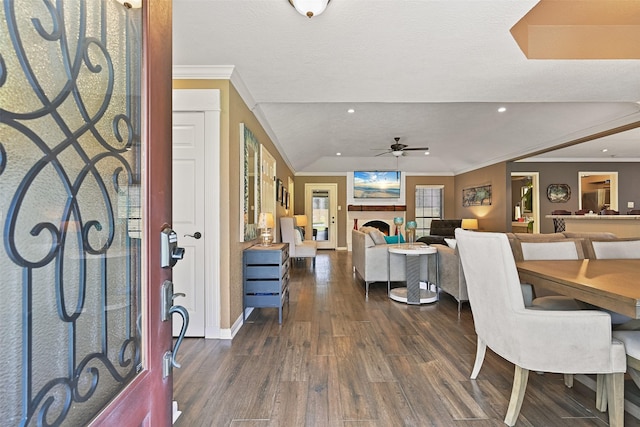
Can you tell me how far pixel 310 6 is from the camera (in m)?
1.86

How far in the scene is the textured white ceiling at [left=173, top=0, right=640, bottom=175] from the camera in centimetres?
202

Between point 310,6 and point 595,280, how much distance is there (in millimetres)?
2259

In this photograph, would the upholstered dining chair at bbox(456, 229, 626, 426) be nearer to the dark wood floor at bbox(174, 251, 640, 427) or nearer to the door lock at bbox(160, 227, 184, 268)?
the dark wood floor at bbox(174, 251, 640, 427)

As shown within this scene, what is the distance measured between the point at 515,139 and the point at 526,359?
19.0ft

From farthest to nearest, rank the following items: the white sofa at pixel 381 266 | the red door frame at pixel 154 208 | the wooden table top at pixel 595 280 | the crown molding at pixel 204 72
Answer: the white sofa at pixel 381 266, the crown molding at pixel 204 72, the wooden table top at pixel 595 280, the red door frame at pixel 154 208

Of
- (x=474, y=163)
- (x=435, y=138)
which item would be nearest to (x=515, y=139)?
(x=435, y=138)

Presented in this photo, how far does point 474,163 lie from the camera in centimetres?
825

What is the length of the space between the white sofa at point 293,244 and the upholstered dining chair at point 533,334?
452 cm

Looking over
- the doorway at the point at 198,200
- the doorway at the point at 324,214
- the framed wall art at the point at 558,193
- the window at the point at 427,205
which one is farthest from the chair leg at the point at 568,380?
the window at the point at 427,205

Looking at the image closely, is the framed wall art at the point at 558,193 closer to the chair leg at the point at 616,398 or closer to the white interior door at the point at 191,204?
the chair leg at the point at 616,398

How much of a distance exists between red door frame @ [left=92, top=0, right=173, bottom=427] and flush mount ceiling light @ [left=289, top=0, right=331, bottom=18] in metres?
1.34

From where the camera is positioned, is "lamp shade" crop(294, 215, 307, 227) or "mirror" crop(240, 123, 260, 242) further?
"lamp shade" crop(294, 215, 307, 227)

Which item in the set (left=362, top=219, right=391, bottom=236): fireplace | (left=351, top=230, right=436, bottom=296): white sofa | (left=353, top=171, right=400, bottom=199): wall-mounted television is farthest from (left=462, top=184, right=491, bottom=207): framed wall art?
(left=351, top=230, right=436, bottom=296): white sofa

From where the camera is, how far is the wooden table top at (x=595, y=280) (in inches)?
54.5
